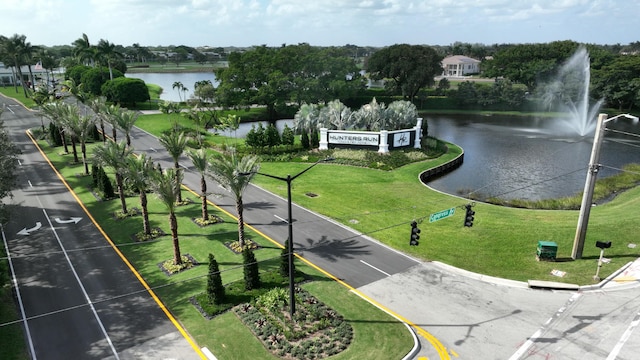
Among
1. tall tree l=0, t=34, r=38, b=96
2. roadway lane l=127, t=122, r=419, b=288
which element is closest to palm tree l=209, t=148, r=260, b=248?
roadway lane l=127, t=122, r=419, b=288

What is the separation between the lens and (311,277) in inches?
1048

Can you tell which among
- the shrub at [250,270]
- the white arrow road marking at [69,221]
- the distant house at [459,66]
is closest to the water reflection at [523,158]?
the shrub at [250,270]

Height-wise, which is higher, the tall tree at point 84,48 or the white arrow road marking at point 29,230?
the tall tree at point 84,48

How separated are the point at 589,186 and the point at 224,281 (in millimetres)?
25041

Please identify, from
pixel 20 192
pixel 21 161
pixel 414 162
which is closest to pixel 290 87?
pixel 414 162

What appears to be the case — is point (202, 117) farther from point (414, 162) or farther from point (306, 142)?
point (414, 162)

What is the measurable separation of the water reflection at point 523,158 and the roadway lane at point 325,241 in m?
18.9

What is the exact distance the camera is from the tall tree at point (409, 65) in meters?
106

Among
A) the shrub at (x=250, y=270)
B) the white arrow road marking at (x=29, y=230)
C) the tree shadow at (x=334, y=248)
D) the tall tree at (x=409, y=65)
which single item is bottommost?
the tree shadow at (x=334, y=248)

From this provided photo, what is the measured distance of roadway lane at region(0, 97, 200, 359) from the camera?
794 inches

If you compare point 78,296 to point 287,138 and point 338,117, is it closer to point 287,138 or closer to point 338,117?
point 287,138

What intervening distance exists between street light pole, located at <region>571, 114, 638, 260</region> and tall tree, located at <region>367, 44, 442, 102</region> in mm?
83032

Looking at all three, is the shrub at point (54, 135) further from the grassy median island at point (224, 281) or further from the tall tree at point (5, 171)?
the tall tree at point (5, 171)

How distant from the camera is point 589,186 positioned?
26.8 metres
